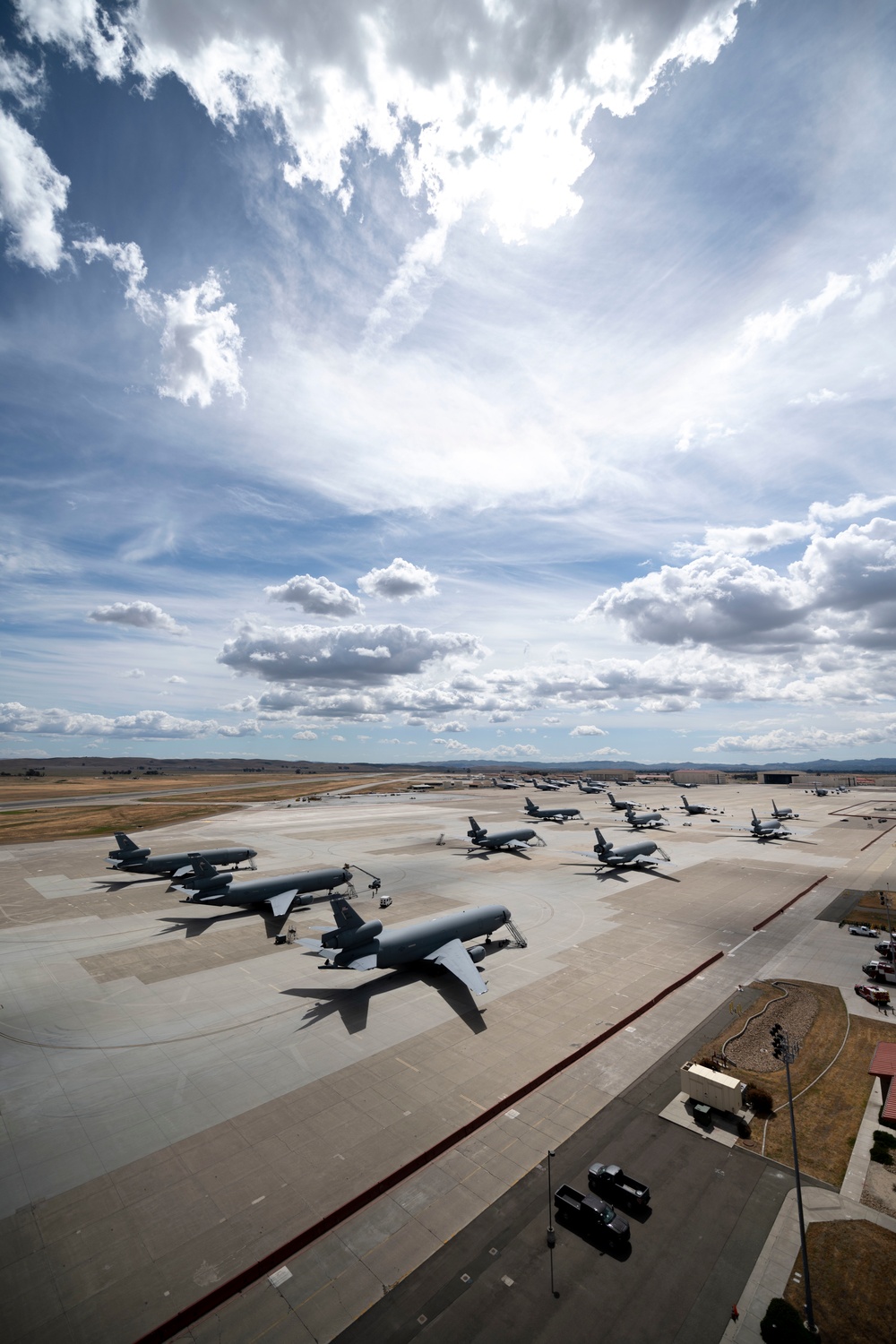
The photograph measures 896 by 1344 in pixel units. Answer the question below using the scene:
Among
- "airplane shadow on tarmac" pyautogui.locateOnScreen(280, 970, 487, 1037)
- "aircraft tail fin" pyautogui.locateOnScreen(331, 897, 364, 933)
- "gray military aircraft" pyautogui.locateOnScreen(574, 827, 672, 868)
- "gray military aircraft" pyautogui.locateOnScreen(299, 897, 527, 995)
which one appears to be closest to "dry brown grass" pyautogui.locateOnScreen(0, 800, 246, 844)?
"airplane shadow on tarmac" pyautogui.locateOnScreen(280, 970, 487, 1037)

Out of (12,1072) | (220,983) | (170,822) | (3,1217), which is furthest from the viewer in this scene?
(170,822)

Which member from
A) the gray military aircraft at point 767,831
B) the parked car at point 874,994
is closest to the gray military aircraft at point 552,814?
the gray military aircraft at point 767,831

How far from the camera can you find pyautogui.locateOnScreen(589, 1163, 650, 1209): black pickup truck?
75.1 feet

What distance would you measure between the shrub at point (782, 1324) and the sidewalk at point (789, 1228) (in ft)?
1.05

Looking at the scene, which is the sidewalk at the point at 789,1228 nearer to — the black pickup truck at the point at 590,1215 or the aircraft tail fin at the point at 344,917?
Answer: the black pickup truck at the point at 590,1215

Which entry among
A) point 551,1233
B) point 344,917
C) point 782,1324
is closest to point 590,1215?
point 551,1233

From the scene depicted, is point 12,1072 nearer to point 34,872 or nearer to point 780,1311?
point 780,1311

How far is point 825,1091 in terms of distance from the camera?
104 feet

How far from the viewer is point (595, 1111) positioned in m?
29.1

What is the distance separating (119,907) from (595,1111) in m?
60.7

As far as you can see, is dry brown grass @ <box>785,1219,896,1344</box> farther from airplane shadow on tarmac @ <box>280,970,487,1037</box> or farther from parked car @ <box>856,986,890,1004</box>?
parked car @ <box>856,986,890,1004</box>

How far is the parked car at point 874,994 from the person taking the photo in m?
41.2

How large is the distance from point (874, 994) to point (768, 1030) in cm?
1059

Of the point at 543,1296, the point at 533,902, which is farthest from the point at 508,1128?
the point at 533,902
